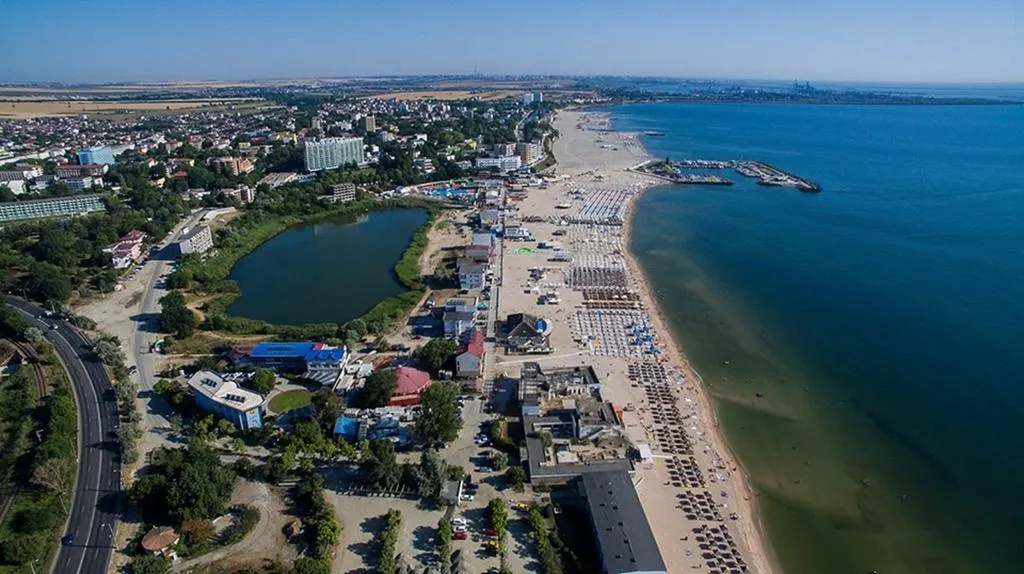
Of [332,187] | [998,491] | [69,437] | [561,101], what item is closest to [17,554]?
[69,437]

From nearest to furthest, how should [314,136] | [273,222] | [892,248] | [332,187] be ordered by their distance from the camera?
[892,248] → [273,222] → [332,187] → [314,136]

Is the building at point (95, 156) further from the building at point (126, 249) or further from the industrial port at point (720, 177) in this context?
the industrial port at point (720, 177)

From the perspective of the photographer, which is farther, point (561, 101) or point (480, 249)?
point (561, 101)

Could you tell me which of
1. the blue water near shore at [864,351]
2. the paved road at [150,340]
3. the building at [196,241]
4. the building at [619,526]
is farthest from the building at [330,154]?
the building at [619,526]

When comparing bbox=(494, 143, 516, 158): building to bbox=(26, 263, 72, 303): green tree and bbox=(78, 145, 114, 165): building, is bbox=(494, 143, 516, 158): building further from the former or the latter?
bbox=(26, 263, 72, 303): green tree

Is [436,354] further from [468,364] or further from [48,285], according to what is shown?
[48,285]

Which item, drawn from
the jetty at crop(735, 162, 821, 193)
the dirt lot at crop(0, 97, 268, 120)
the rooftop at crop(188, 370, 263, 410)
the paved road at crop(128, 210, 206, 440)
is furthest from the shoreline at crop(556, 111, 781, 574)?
the dirt lot at crop(0, 97, 268, 120)

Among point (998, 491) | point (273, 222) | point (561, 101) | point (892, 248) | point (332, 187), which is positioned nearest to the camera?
point (998, 491)

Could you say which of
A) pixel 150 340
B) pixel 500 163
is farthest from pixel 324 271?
pixel 500 163

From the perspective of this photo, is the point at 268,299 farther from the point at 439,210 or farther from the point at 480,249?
the point at 439,210
